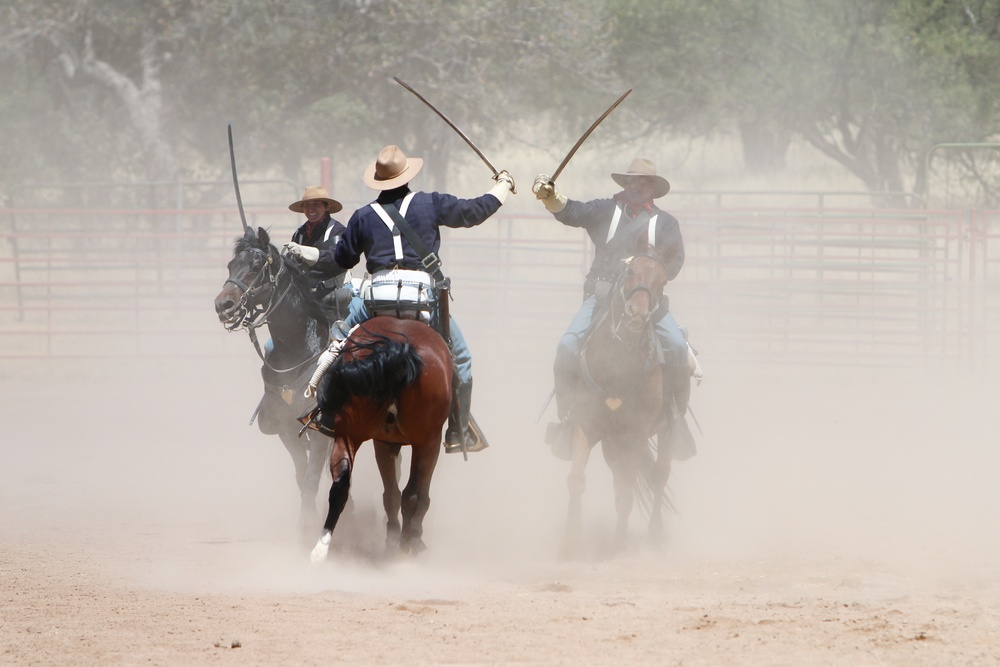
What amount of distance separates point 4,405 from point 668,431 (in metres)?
8.74

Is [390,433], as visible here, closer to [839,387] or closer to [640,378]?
[640,378]

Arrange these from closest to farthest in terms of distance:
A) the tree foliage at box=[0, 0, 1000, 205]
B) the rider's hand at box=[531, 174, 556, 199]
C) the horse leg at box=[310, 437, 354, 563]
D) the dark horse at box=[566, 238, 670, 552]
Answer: the horse leg at box=[310, 437, 354, 563] < the dark horse at box=[566, 238, 670, 552] < the rider's hand at box=[531, 174, 556, 199] < the tree foliage at box=[0, 0, 1000, 205]

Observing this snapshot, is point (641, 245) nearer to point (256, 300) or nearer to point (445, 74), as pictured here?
point (256, 300)

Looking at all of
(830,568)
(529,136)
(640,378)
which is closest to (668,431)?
(640,378)

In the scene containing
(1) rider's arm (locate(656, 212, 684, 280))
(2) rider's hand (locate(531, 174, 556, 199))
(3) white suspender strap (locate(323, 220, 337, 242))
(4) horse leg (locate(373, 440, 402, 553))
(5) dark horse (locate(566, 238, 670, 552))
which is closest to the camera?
(4) horse leg (locate(373, 440, 402, 553))

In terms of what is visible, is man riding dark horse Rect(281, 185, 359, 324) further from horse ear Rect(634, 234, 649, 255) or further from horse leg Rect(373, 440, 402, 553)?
horse ear Rect(634, 234, 649, 255)

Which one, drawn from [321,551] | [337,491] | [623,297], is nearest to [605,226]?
[623,297]

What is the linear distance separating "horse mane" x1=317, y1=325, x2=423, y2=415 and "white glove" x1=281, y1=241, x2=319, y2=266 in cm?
131

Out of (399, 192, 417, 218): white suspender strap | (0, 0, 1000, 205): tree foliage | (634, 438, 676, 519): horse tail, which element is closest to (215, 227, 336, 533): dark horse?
(399, 192, 417, 218): white suspender strap

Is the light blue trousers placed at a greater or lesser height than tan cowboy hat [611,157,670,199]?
lesser

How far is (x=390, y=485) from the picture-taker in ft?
22.5

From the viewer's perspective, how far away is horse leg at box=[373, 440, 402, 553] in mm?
6738

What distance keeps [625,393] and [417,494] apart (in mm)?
1302

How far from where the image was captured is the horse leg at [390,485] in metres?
6.74
